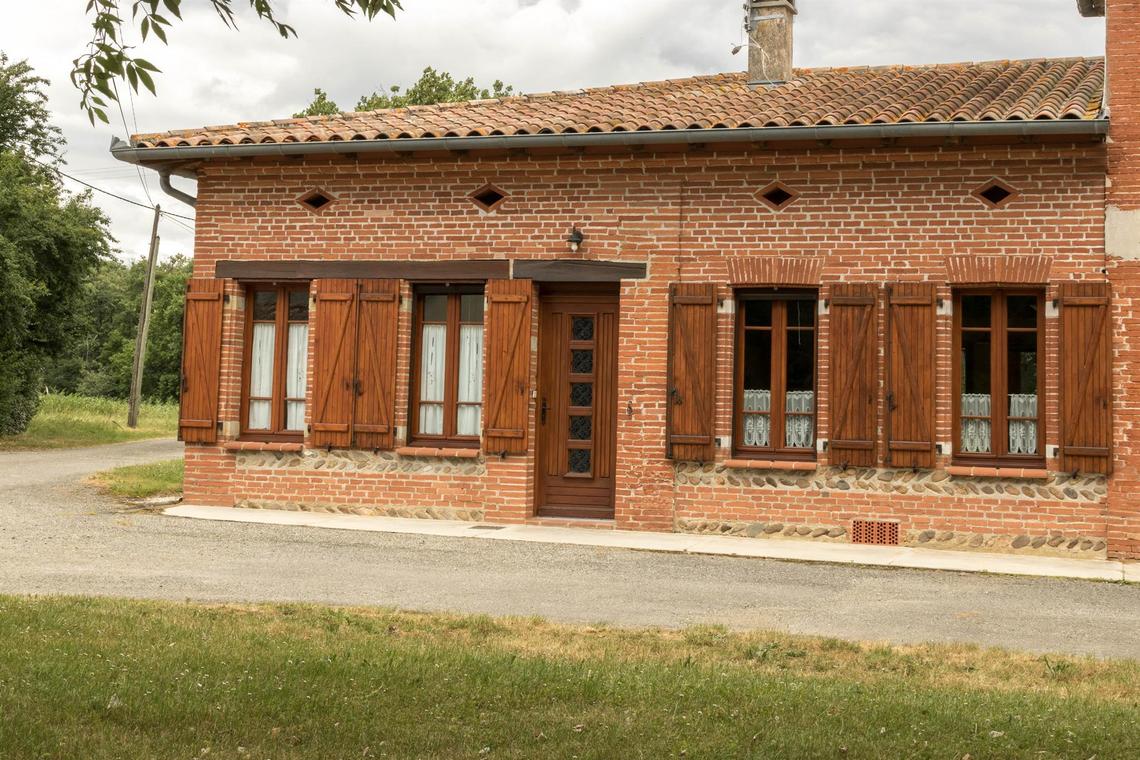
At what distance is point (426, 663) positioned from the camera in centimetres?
547

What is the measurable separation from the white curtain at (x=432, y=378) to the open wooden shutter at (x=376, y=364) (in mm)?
364

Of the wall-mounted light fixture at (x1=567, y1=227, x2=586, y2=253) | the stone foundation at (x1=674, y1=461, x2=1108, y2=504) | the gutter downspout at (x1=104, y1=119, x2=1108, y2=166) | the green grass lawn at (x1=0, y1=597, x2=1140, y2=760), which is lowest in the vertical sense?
the green grass lawn at (x1=0, y1=597, x2=1140, y2=760)

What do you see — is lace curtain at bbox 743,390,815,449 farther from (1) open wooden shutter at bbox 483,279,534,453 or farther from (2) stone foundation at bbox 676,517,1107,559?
(1) open wooden shutter at bbox 483,279,534,453

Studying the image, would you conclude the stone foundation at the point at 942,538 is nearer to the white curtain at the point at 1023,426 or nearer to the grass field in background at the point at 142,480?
the white curtain at the point at 1023,426

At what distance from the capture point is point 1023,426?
1066 cm

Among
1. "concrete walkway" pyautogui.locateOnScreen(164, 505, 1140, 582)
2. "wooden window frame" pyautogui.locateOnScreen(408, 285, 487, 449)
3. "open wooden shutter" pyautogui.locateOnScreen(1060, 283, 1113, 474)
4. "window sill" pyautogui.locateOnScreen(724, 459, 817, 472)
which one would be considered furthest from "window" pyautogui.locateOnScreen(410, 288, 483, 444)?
"open wooden shutter" pyautogui.locateOnScreen(1060, 283, 1113, 474)

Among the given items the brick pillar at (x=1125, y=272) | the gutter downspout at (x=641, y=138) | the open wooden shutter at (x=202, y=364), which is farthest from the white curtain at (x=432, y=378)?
the brick pillar at (x=1125, y=272)

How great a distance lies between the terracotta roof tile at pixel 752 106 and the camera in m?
10.8

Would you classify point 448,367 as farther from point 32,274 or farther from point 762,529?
point 32,274

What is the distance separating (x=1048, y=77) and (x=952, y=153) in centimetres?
252

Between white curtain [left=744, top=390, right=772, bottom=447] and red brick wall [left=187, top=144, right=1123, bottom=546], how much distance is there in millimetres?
269

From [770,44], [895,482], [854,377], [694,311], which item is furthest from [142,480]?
[770,44]

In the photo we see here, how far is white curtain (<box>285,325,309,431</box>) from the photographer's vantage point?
1244 centimetres

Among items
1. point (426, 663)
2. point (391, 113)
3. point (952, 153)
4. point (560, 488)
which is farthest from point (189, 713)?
point (391, 113)
